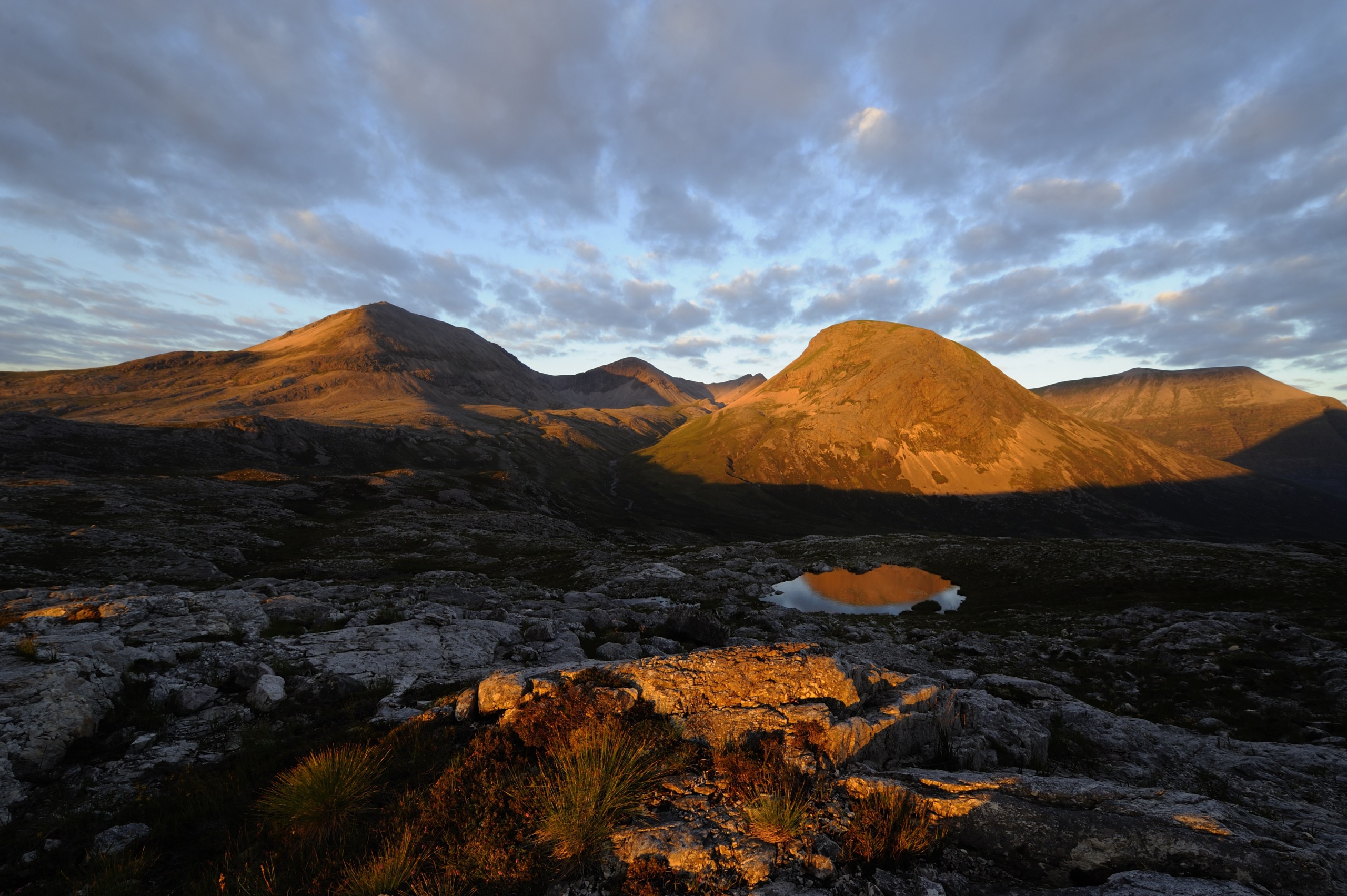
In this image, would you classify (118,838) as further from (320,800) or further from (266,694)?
(266,694)

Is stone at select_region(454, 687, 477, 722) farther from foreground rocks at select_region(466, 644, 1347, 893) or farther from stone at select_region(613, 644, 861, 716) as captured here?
stone at select_region(613, 644, 861, 716)

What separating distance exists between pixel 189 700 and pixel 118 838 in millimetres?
5455

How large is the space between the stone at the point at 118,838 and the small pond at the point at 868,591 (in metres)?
43.0

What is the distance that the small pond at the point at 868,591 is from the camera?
1959 inches

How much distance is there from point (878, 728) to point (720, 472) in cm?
19035

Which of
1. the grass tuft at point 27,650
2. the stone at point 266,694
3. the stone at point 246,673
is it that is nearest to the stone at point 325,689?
the stone at point 266,694

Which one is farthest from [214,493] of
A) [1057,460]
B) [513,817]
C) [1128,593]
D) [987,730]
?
[1057,460]

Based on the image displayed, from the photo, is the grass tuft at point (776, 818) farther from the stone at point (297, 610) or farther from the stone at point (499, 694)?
the stone at point (297, 610)

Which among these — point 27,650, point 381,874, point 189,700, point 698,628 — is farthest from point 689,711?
point 27,650

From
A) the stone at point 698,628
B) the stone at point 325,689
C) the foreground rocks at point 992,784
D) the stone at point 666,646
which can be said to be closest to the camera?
the foreground rocks at point 992,784

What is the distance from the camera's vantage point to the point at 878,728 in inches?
382

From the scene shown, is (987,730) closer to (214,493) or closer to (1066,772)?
(1066,772)

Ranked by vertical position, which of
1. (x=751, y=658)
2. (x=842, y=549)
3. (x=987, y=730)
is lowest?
(x=842, y=549)

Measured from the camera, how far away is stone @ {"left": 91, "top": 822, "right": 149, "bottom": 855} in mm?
7207
